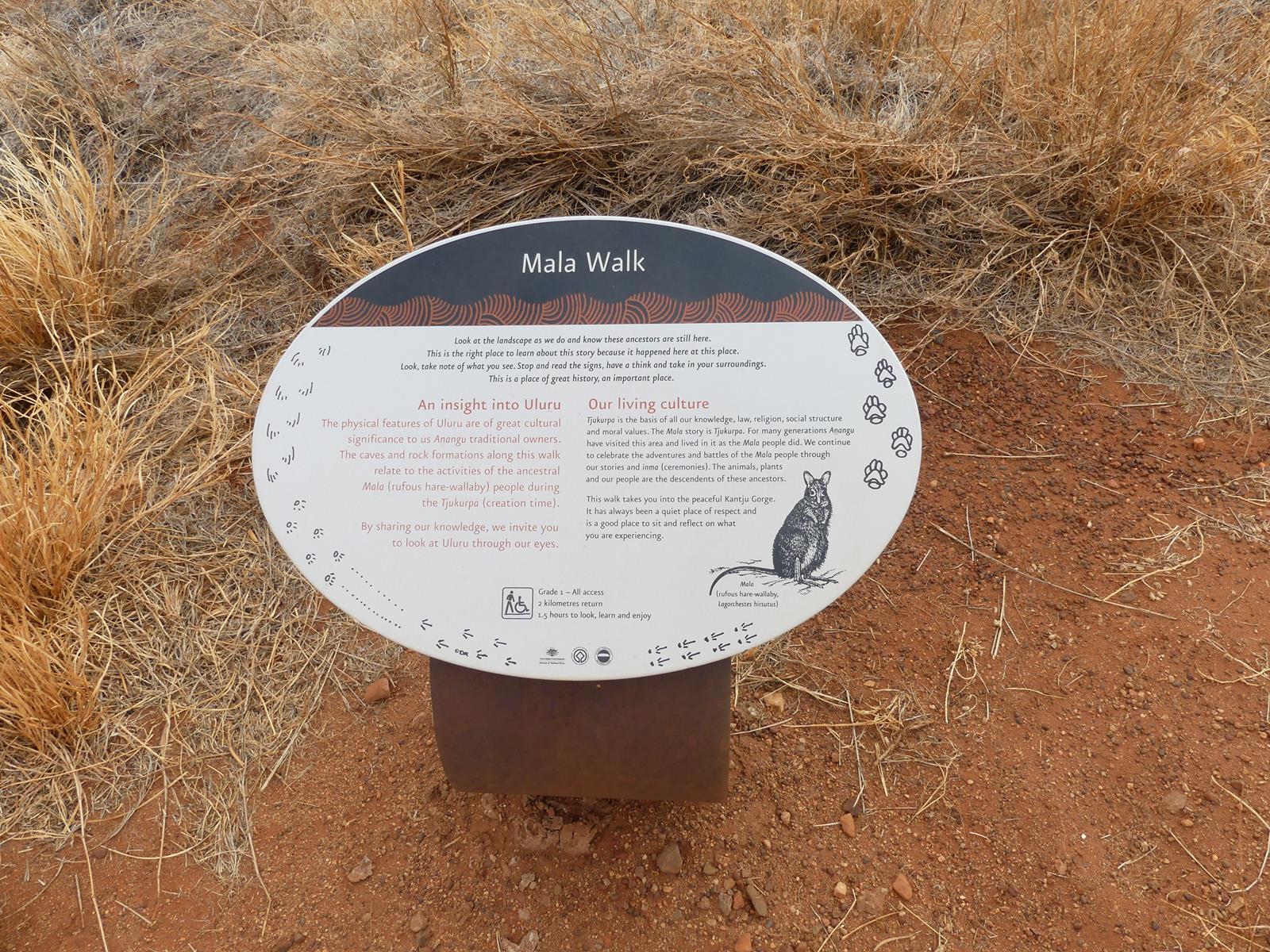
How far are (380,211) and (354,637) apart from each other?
5.81 ft

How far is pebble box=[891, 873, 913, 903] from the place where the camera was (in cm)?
159

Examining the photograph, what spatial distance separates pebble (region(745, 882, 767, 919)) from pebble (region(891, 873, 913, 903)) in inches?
11.0

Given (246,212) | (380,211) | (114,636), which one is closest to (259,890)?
(114,636)

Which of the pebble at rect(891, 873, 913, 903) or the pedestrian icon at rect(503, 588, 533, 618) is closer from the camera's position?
the pedestrian icon at rect(503, 588, 533, 618)

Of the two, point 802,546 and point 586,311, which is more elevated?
point 586,311

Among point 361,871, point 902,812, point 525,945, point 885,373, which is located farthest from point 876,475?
point 361,871

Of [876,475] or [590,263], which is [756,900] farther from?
[590,263]

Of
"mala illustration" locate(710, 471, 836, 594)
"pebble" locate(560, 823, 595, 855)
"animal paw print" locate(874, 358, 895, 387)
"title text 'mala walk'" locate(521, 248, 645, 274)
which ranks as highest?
"title text 'mala walk'" locate(521, 248, 645, 274)

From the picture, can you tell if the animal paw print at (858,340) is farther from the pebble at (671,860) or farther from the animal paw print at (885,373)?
the pebble at (671,860)

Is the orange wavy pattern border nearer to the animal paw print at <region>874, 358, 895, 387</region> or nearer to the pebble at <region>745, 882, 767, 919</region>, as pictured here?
the animal paw print at <region>874, 358, 895, 387</region>

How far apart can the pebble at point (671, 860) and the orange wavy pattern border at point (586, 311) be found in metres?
1.14

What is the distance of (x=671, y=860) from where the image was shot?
5.39 ft

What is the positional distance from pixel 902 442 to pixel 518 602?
689 mm

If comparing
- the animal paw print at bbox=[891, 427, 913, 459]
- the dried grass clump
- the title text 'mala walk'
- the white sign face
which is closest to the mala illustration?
the white sign face
